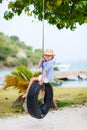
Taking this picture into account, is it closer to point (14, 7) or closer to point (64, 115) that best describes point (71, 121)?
point (64, 115)

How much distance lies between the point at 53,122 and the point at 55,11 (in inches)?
172

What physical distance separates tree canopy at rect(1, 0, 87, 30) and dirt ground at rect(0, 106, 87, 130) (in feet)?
9.83

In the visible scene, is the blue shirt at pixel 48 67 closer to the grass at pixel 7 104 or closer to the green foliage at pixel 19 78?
the grass at pixel 7 104

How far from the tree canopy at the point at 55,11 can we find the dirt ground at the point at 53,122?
300 cm

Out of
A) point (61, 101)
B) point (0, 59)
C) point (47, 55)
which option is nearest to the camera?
point (47, 55)

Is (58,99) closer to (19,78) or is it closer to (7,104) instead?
(7,104)

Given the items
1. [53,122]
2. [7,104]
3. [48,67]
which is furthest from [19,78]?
[48,67]

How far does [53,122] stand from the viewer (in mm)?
12773

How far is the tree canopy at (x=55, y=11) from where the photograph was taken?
50.6ft

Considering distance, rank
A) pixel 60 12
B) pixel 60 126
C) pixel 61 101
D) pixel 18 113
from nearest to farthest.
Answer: pixel 60 126 → pixel 18 113 → pixel 60 12 → pixel 61 101

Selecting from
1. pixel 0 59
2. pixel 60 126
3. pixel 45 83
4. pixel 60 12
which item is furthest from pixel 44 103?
pixel 0 59

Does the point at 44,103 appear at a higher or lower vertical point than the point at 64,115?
higher

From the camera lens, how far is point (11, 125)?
12.5 m

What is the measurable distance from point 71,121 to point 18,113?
2554mm
